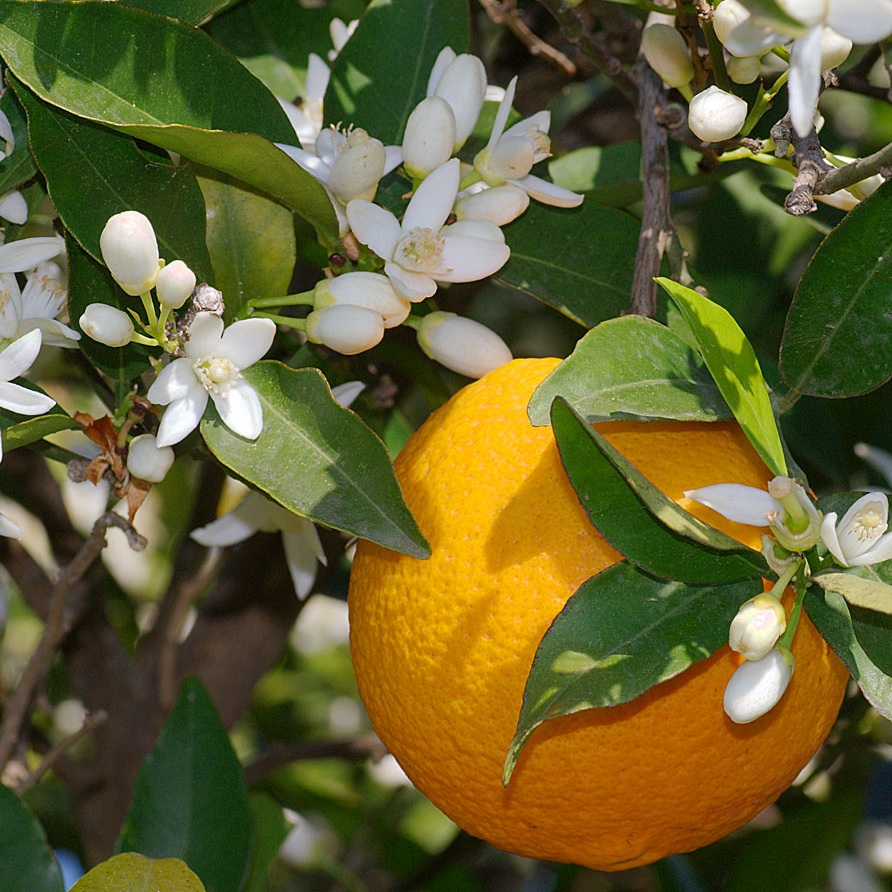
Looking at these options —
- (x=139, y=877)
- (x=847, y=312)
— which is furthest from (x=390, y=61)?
(x=139, y=877)

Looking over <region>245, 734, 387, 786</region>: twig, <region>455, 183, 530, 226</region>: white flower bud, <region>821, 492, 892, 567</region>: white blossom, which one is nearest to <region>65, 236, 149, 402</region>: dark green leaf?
<region>455, 183, 530, 226</region>: white flower bud

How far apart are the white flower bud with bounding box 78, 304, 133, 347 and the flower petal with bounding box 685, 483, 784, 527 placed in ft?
1.17

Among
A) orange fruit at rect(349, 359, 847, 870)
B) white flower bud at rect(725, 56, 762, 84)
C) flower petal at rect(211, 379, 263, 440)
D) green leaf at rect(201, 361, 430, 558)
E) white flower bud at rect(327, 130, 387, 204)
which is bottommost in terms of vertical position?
orange fruit at rect(349, 359, 847, 870)

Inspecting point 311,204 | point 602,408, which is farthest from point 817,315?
point 311,204

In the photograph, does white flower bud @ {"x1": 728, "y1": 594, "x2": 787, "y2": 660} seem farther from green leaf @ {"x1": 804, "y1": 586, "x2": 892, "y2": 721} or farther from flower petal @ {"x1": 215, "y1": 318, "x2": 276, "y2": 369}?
flower petal @ {"x1": 215, "y1": 318, "x2": 276, "y2": 369}

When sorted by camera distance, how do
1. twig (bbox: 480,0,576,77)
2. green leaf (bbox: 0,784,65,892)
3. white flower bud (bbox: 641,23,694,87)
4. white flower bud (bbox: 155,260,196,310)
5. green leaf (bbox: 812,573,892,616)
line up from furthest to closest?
twig (bbox: 480,0,576,77) → green leaf (bbox: 0,784,65,892) → white flower bud (bbox: 641,23,694,87) → white flower bud (bbox: 155,260,196,310) → green leaf (bbox: 812,573,892,616)

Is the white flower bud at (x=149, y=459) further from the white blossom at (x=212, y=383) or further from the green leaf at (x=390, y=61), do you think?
the green leaf at (x=390, y=61)

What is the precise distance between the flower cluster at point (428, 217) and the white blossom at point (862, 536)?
28cm

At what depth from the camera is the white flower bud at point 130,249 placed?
68 cm

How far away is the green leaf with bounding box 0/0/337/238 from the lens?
717 millimetres

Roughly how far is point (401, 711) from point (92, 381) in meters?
0.37

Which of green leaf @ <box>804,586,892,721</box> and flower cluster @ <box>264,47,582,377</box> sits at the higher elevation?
flower cluster @ <box>264,47,582,377</box>

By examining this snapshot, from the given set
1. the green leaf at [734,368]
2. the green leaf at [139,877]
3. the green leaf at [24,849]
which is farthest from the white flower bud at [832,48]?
the green leaf at [24,849]

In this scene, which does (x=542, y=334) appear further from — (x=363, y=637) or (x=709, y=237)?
(x=363, y=637)
